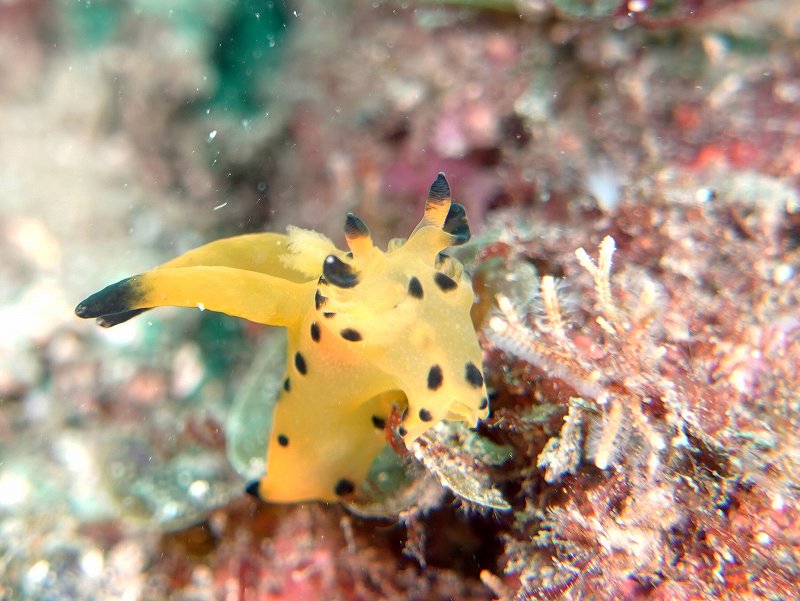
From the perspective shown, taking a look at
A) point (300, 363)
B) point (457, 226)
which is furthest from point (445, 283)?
point (300, 363)

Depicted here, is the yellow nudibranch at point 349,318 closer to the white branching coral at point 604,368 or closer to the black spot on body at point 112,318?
the black spot on body at point 112,318

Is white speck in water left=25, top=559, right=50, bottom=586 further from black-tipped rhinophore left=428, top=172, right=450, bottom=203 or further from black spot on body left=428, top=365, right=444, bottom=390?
black-tipped rhinophore left=428, top=172, right=450, bottom=203

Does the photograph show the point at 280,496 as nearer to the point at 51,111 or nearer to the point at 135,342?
the point at 135,342

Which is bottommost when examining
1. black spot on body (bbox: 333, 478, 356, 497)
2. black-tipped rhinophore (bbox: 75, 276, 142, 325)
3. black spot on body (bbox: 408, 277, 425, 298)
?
black spot on body (bbox: 333, 478, 356, 497)

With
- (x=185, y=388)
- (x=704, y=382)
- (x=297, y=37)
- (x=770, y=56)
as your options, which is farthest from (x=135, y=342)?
(x=770, y=56)

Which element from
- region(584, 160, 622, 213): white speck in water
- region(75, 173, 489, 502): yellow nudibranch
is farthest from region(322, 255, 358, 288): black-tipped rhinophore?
region(584, 160, 622, 213): white speck in water
